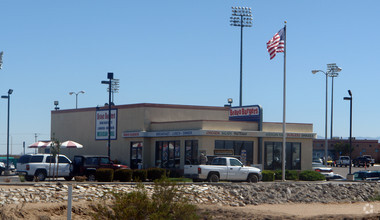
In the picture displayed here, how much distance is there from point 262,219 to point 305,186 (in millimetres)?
A: 11811

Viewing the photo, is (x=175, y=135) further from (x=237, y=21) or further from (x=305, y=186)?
(x=237, y=21)

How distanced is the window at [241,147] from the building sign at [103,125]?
35.8ft

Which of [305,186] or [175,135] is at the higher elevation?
[175,135]

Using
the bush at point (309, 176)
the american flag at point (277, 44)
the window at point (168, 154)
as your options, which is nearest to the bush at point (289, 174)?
the bush at point (309, 176)

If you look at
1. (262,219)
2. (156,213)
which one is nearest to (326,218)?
(262,219)

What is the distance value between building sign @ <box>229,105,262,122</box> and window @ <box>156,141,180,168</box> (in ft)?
17.6

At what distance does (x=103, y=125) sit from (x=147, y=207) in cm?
3434

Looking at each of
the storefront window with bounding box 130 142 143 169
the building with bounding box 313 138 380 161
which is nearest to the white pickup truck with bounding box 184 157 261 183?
the storefront window with bounding box 130 142 143 169

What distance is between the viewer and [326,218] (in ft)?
83.8

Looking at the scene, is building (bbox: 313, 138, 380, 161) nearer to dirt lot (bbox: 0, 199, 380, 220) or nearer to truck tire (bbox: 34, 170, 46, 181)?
dirt lot (bbox: 0, 199, 380, 220)

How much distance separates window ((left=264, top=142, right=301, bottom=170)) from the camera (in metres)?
45.8

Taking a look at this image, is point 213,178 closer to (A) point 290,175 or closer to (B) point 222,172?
(B) point 222,172

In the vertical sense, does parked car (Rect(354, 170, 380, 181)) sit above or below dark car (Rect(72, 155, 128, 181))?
below

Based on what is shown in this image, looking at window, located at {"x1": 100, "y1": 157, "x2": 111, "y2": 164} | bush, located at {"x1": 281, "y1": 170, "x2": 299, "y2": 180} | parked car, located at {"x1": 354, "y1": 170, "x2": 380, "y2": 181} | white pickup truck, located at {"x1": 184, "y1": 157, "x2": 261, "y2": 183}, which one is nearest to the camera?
white pickup truck, located at {"x1": 184, "y1": 157, "x2": 261, "y2": 183}
